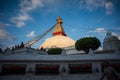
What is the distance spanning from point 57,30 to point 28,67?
36.2 meters

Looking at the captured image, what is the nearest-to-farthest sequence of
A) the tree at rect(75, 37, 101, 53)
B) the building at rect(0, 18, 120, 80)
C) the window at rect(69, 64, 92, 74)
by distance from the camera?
the building at rect(0, 18, 120, 80) → the window at rect(69, 64, 92, 74) → the tree at rect(75, 37, 101, 53)

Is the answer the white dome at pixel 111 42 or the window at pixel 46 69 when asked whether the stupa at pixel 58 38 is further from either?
the window at pixel 46 69

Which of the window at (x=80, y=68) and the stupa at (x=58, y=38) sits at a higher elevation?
the stupa at (x=58, y=38)

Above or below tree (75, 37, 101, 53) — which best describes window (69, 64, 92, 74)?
below

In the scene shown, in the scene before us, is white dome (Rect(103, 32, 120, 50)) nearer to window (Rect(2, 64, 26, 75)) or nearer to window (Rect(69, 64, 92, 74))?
window (Rect(69, 64, 92, 74))

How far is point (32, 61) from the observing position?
16344mm

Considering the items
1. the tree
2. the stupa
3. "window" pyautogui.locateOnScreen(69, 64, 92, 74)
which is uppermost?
the stupa

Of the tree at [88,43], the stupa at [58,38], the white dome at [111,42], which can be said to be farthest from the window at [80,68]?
the stupa at [58,38]

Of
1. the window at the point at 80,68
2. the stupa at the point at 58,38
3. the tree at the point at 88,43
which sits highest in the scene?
the stupa at the point at 58,38

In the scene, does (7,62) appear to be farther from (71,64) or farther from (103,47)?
(103,47)

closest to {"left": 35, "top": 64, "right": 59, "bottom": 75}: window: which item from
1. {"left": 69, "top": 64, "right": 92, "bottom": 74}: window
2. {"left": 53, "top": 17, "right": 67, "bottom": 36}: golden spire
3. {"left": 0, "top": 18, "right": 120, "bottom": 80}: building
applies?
{"left": 0, "top": 18, "right": 120, "bottom": 80}: building

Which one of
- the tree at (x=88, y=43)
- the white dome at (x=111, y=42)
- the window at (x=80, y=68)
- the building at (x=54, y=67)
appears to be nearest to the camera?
the building at (x=54, y=67)

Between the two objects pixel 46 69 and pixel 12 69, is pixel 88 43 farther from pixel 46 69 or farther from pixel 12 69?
pixel 12 69

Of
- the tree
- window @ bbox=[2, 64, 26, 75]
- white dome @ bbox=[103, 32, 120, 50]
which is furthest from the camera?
white dome @ bbox=[103, 32, 120, 50]
